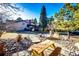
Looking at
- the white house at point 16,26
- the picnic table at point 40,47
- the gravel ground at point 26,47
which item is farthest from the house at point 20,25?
the picnic table at point 40,47

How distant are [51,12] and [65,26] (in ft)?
0.77

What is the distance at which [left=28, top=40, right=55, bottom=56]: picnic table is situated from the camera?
2074 millimetres

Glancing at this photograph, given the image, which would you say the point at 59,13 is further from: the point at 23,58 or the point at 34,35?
the point at 23,58

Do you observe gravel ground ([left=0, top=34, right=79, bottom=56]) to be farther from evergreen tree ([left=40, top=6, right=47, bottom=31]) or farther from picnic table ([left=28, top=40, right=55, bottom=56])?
evergreen tree ([left=40, top=6, right=47, bottom=31])

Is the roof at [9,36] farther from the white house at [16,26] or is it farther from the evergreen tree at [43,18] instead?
the evergreen tree at [43,18]

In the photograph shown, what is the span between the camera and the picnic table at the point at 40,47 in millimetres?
2074

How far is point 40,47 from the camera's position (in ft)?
6.88

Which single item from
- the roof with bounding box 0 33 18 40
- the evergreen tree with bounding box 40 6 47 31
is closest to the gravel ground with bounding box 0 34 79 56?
the roof with bounding box 0 33 18 40

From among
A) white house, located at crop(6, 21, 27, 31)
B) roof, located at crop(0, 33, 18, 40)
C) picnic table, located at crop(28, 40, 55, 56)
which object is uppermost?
white house, located at crop(6, 21, 27, 31)

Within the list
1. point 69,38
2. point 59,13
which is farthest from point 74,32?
point 59,13

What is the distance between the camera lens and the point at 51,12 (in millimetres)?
2098

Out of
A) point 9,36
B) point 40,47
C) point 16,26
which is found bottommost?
point 40,47

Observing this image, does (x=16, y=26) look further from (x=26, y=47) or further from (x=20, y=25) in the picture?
(x=26, y=47)

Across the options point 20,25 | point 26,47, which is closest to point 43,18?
point 20,25
